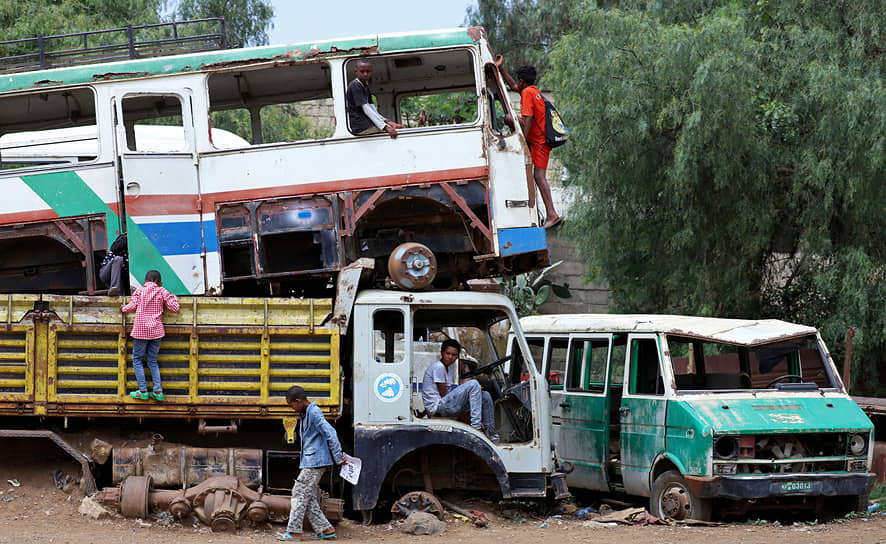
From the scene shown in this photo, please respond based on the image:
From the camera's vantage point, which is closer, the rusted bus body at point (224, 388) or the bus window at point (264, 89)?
the rusted bus body at point (224, 388)

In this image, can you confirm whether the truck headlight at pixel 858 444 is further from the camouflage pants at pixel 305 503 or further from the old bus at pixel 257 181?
the camouflage pants at pixel 305 503

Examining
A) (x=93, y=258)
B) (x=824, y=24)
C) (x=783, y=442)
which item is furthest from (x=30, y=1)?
(x=783, y=442)

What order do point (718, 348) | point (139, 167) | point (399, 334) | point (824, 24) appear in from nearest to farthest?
1. point (399, 334)
2. point (139, 167)
3. point (718, 348)
4. point (824, 24)

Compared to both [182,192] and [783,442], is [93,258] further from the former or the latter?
[783,442]

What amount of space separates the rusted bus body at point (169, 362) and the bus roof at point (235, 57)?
2.41 m

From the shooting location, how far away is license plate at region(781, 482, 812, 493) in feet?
29.3

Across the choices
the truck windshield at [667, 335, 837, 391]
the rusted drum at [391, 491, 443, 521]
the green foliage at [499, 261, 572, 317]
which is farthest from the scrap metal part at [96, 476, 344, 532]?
the green foliage at [499, 261, 572, 317]

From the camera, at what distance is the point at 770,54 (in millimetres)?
15367

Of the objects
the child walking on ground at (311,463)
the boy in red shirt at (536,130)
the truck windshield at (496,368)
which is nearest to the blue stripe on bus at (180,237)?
the truck windshield at (496,368)

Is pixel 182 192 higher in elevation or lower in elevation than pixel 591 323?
higher

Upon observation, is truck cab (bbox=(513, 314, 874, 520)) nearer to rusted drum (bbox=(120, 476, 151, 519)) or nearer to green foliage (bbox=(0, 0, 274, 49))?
rusted drum (bbox=(120, 476, 151, 519))

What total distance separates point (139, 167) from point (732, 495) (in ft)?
19.8

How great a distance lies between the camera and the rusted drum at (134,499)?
845 cm

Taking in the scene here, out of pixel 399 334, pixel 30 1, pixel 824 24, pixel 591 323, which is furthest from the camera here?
pixel 30 1
